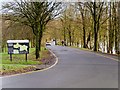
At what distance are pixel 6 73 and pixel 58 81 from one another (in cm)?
305

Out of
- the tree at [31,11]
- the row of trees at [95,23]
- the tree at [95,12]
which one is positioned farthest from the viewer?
the row of trees at [95,23]

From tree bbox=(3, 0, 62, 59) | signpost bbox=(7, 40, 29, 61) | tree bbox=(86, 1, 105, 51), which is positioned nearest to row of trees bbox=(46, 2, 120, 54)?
tree bbox=(86, 1, 105, 51)

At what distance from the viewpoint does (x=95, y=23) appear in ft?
106

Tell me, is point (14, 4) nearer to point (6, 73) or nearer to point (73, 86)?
point (6, 73)

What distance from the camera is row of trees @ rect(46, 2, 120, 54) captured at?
108ft

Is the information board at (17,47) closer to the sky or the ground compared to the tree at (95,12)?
closer to the ground

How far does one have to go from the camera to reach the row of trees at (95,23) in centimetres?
3303

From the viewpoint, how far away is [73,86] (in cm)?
830

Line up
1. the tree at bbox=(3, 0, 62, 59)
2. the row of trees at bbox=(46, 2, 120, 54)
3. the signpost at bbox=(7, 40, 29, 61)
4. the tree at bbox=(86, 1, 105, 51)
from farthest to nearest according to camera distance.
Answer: the row of trees at bbox=(46, 2, 120, 54)
the tree at bbox=(86, 1, 105, 51)
the tree at bbox=(3, 0, 62, 59)
the signpost at bbox=(7, 40, 29, 61)

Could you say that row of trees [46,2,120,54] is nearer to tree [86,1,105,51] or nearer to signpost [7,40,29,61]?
tree [86,1,105,51]

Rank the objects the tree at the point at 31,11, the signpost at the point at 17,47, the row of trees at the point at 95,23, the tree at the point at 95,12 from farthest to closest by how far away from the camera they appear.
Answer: the row of trees at the point at 95,23
the tree at the point at 95,12
the tree at the point at 31,11
the signpost at the point at 17,47

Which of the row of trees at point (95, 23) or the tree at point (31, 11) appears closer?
the tree at point (31, 11)

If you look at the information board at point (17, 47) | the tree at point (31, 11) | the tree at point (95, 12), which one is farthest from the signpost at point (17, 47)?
the tree at point (95, 12)

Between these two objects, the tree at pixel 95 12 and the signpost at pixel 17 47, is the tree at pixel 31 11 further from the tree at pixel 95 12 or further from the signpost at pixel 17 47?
the tree at pixel 95 12
